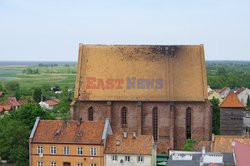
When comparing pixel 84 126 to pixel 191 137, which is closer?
pixel 84 126

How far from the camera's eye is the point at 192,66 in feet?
255

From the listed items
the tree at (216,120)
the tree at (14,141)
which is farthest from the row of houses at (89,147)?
the tree at (216,120)

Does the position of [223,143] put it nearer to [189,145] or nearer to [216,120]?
[189,145]

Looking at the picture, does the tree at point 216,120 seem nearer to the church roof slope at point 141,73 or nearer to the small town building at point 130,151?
the church roof slope at point 141,73

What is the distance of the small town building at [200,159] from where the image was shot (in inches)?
1972

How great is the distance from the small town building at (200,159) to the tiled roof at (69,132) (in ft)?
45.9

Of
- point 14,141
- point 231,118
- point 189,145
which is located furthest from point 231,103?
point 14,141

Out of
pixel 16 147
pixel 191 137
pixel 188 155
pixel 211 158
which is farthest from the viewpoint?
pixel 191 137

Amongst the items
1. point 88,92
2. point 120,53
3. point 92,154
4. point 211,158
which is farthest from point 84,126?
point 211,158

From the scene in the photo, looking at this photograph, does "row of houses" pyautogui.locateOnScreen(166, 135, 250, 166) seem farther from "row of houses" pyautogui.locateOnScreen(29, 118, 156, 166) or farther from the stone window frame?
the stone window frame

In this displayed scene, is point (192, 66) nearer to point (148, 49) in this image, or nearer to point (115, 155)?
point (148, 49)

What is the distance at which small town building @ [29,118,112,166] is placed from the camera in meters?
65.4

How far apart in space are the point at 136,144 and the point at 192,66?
18.3 metres

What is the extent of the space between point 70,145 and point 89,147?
8.09ft
